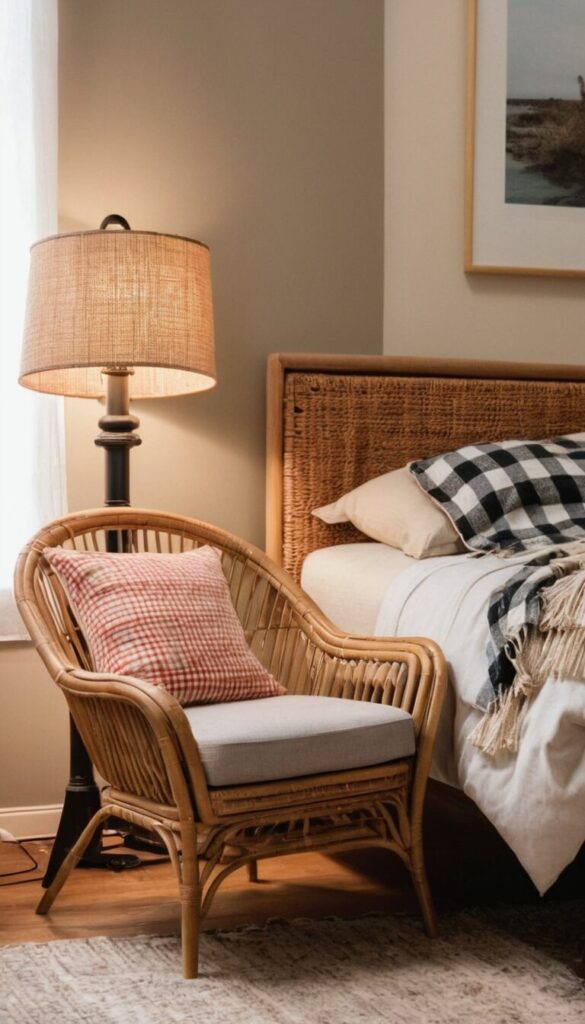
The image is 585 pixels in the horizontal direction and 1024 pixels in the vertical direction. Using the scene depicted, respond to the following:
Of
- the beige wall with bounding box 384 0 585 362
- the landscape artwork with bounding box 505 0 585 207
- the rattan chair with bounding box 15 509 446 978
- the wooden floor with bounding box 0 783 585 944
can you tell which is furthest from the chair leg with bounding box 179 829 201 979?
the landscape artwork with bounding box 505 0 585 207

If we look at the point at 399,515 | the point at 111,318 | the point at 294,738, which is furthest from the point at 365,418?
the point at 294,738

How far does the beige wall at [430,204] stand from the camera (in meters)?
3.16

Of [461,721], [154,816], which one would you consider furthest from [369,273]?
[154,816]

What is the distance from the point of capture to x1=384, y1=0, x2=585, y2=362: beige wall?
316 centimetres

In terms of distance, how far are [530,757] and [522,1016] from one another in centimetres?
38

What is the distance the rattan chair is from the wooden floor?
0.28 feet

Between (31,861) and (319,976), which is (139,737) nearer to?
(319,976)

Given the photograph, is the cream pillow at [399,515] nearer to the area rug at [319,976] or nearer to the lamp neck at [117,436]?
the lamp neck at [117,436]

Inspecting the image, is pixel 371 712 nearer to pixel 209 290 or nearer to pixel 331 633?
pixel 331 633

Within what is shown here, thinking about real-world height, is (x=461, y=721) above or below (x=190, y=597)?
below

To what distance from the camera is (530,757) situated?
1.91 meters

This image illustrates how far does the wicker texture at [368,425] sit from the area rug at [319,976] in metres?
1.06

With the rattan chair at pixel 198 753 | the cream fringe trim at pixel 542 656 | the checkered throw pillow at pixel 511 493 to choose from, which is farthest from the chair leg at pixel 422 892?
the checkered throw pillow at pixel 511 493

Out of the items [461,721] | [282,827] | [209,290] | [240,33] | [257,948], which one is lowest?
[257,948]
